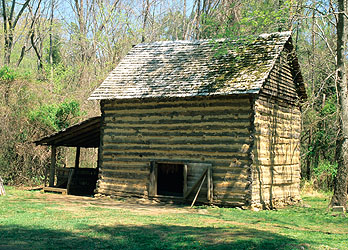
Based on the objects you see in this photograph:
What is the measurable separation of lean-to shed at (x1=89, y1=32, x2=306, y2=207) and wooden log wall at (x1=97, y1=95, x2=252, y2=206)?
1.4 inches

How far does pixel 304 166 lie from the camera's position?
26.0 metres

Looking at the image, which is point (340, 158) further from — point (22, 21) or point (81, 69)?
point (22, 21)

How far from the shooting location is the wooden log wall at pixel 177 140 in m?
15.1

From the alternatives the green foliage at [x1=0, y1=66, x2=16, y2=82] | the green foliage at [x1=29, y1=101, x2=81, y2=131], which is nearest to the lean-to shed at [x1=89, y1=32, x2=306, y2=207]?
the green foliage at [x1=29, y1=101, x2=81, y2=131]

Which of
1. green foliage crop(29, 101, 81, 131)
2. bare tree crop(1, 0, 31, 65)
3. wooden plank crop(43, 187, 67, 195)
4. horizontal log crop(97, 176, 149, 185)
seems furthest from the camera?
bare tree crop(1, 0, 31, 65)

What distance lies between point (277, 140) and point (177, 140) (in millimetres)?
3835

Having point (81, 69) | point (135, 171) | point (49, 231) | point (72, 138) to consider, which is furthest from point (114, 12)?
point (49, 231)

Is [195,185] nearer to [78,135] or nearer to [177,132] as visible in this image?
[177,132]

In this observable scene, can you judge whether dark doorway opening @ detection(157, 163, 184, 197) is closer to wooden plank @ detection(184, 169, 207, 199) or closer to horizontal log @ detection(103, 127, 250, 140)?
horizontal log @ detection(103, 127, 250, 140)

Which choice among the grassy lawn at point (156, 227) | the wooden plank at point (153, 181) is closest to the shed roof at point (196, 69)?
the wooden plank at point (153, 181)

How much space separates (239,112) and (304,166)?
12.4 metres

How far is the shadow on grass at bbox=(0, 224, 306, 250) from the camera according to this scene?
8078 mm

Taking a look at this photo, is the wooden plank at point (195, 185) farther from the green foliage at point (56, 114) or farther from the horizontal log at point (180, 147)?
the green foliage at point (56, 114)

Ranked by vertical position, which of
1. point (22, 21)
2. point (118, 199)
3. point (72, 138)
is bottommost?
point (118, 199)
